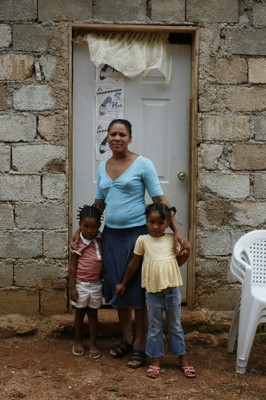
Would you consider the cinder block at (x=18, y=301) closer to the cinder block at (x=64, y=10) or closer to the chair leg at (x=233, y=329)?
the chair leg at (x=233, y=329)

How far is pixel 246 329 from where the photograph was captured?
4.10 meters

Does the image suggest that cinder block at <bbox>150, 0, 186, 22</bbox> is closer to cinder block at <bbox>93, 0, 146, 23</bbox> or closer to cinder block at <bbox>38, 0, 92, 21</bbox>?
cinder block at <bbox>93, 0, 146, 23</bbox>

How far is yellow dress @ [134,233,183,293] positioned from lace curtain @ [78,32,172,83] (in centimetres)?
164

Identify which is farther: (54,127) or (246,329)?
(54,127)

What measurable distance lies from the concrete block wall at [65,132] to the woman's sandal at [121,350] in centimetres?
76

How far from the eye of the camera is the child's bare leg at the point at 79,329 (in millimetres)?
4430

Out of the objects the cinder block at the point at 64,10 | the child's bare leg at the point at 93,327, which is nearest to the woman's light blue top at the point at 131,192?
the child's bare leg at the point at 93,327

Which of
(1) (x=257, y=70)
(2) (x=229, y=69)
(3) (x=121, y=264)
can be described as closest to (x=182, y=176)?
(2) (x=229, y=69)

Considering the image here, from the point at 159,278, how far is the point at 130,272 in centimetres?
27

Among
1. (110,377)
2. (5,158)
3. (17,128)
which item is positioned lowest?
(110,377)

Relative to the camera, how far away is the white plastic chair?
13.3 ft

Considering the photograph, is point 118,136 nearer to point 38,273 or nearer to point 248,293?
point 248,293

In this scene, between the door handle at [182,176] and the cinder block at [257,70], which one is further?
the door handle at [182,176]

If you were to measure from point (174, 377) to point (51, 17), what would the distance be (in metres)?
3.01
